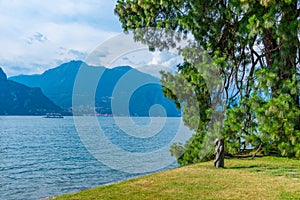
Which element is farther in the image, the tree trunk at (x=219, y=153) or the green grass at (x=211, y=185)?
the tree trunk at (x=219, y=153)

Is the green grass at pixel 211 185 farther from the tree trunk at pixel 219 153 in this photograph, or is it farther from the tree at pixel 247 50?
the tree at pixel 247 50

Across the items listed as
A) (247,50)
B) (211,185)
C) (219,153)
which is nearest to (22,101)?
(247,50)

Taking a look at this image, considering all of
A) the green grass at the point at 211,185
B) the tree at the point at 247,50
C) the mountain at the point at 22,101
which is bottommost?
the green grass at the point at 211,185

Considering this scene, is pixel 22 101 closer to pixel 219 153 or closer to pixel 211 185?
pixel 219 153

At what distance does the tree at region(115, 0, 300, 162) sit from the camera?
11244 millimetres

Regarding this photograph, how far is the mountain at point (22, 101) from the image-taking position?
138 meters

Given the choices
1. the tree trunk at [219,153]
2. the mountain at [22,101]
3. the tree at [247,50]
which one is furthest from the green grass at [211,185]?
the mountain at [22,101]

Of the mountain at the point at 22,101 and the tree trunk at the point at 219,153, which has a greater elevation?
the mountain at the point at 22,101

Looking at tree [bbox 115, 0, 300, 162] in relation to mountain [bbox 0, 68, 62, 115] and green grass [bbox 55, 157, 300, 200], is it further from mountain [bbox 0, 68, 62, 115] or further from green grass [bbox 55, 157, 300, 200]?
mountain [bbox 0, 68, 62, 115]

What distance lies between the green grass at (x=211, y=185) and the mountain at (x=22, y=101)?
135 metres

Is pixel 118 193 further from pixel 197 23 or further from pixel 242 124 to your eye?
pixel 197 23

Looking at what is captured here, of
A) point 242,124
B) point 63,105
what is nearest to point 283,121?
point 242,124

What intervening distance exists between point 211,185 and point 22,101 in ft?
472

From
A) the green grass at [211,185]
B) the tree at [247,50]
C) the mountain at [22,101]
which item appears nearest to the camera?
the green grass at [211,185]
